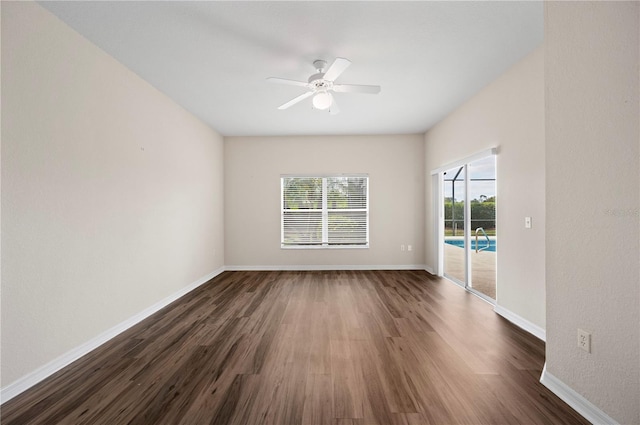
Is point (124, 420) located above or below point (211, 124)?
below

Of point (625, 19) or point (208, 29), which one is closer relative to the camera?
point (625, 19)

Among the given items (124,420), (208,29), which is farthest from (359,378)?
(208,29)

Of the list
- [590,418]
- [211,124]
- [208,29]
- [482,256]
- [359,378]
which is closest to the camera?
[590,418]

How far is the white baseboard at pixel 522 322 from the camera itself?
260 centimetres

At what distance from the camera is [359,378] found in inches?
78.4

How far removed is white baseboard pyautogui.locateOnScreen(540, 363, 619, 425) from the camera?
152cm

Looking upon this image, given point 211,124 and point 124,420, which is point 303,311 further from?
point 211,124

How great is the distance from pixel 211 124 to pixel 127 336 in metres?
3.60

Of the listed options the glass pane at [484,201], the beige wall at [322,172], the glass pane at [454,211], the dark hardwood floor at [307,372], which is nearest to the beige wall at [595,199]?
the dark hardwood floor at [307,372]

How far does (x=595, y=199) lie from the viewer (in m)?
1.58

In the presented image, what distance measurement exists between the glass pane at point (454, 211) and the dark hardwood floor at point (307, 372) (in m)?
1.33

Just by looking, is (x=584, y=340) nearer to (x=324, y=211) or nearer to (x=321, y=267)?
(x=321, y=267)

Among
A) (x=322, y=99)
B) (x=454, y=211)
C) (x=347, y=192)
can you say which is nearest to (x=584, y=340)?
(x=322, y=99)

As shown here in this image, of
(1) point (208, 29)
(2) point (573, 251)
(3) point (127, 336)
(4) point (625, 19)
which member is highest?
(1) point (208, 29)
